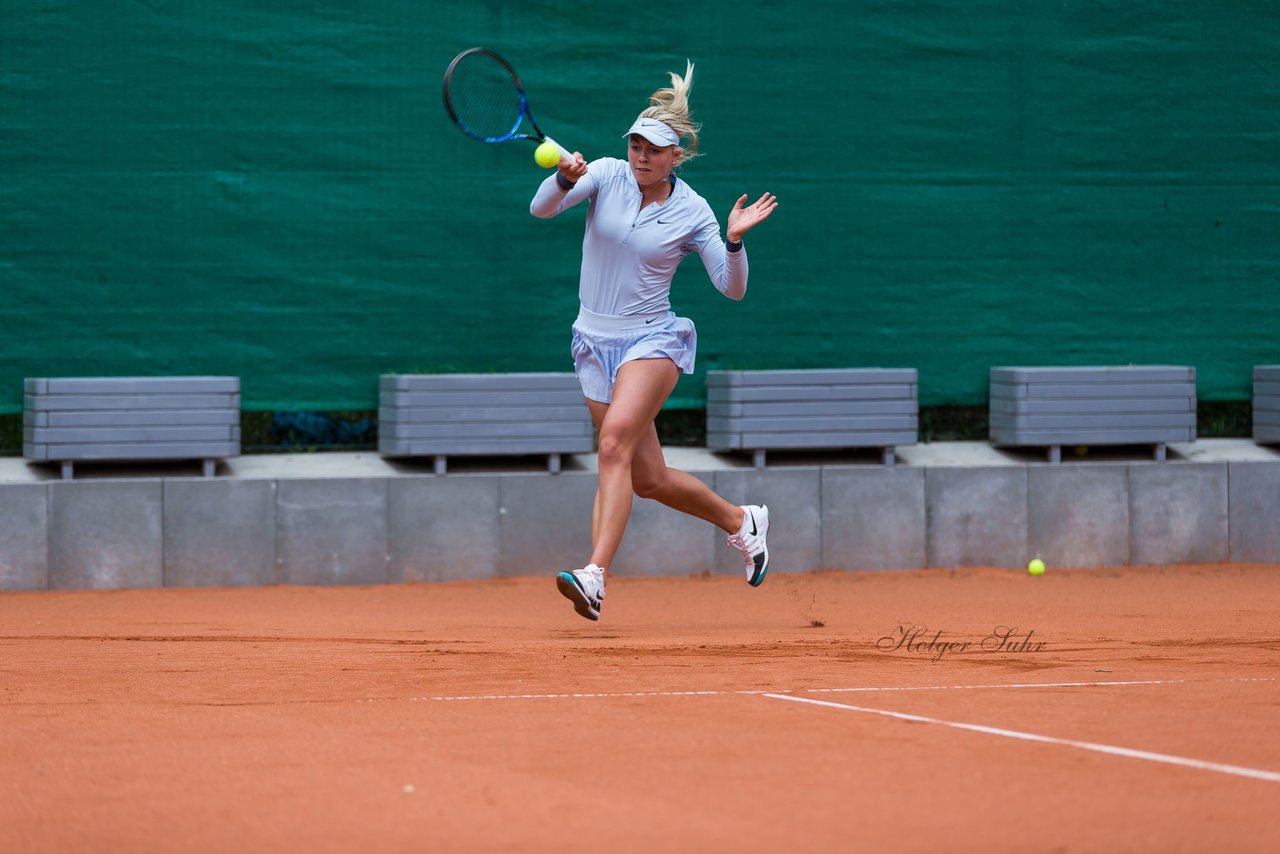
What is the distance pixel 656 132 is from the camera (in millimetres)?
5855

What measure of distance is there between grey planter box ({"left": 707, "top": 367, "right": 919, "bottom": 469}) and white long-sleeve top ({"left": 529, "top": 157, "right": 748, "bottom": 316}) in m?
2.36

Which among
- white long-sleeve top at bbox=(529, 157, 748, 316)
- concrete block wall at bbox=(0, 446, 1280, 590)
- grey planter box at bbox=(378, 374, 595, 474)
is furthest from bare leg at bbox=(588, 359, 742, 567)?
concrete block wall at bbox=(0, 446, 1280, 590)

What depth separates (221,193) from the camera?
26.8ft

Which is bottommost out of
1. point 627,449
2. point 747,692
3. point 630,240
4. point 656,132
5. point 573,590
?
point 747,692

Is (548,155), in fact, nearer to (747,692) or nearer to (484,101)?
(484,101)

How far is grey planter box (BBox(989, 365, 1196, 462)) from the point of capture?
8.76 metres

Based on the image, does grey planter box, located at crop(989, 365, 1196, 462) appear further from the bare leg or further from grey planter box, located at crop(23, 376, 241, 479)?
grey planter box, located at crop(23, 376, 241, 479)

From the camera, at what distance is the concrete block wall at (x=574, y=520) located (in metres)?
7.74

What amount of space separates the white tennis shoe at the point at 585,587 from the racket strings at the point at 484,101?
1902 millimetres

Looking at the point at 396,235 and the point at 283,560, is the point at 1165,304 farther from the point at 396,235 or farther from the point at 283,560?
the point at 283,560

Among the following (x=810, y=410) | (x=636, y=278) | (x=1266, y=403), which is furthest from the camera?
(x=1266, y=403)

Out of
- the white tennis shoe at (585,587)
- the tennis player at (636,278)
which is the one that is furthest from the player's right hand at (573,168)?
the white tennis shoe at (585,587)

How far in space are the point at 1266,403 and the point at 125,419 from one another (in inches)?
232

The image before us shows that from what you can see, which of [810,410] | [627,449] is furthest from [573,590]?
[810,410]
